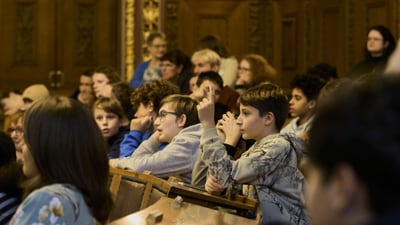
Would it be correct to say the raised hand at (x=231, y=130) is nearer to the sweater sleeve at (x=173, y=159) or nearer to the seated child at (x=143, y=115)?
the sweater sleeve at (x=173, y=159)

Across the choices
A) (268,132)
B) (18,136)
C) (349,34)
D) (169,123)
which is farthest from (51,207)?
(349,34)

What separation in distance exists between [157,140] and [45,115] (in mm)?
2875

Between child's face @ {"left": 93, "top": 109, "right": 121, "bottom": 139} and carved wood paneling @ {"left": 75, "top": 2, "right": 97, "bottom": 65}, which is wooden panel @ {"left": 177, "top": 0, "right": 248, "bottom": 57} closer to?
carved wood paneling @ {"left": 75, "top": 2, "right": 97, "bottom": 65}

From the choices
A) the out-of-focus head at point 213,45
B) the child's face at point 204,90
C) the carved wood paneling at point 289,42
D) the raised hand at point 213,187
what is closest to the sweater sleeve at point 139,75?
the out-of-focus head at point 213,45

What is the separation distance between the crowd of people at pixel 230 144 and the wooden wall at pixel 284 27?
5.93ft

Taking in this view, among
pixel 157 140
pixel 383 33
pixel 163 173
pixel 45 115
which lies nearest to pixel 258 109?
pixel 163 173

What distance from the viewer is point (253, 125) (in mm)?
4230

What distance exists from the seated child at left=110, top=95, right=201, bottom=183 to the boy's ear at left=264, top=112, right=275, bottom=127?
782mm

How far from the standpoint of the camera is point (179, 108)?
17.3 ft

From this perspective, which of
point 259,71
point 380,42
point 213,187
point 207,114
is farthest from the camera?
A: point 259,71

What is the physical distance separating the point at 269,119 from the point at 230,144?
1.38ft

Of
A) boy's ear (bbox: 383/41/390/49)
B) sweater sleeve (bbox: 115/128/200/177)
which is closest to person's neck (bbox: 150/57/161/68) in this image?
boy's ear (bbox: 383/41/390/49)

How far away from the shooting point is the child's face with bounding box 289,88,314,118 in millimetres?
6555

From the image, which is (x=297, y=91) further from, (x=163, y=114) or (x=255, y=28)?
(x=255, y=28)
